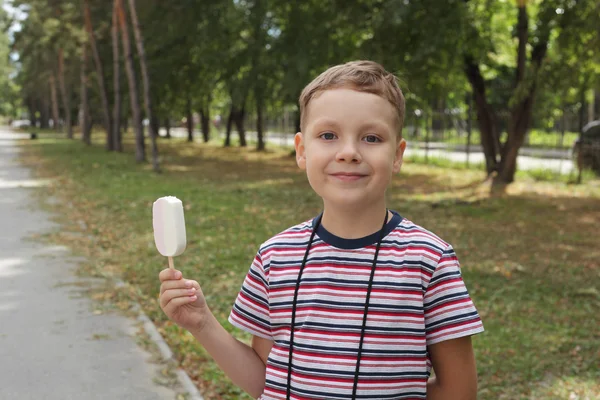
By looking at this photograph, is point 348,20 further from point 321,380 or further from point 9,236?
point 321,380

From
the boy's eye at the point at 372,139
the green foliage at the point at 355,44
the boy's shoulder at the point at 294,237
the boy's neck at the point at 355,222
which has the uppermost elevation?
the green foliage at the point at 355,44

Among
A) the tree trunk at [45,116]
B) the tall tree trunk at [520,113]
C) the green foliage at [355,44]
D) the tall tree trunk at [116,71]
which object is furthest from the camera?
the tree trunk at [45,116]

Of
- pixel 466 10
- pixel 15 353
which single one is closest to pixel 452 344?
pixel 15 353

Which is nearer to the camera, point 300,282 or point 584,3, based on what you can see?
point 300,282

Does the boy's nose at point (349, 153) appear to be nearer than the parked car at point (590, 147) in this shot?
Yes

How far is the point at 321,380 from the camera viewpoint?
5.60 feet

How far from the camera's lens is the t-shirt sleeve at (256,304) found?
187 cm

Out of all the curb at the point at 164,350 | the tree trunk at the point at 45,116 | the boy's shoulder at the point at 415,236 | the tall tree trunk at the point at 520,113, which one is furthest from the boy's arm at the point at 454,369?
the tree trunk at the point at 45,116

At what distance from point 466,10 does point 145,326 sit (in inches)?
406

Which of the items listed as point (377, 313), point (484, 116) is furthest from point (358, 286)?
point (484, 116)

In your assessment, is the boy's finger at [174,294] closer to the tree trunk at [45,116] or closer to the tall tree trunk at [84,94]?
the tall tree trunk at [84,94]

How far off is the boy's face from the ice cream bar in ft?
1.20

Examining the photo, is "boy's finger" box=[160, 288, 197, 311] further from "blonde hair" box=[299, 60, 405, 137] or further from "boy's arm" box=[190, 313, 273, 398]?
"blonde hair" box=[299, 60, 405, 137]

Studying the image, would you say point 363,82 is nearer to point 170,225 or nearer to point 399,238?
point 399,238
